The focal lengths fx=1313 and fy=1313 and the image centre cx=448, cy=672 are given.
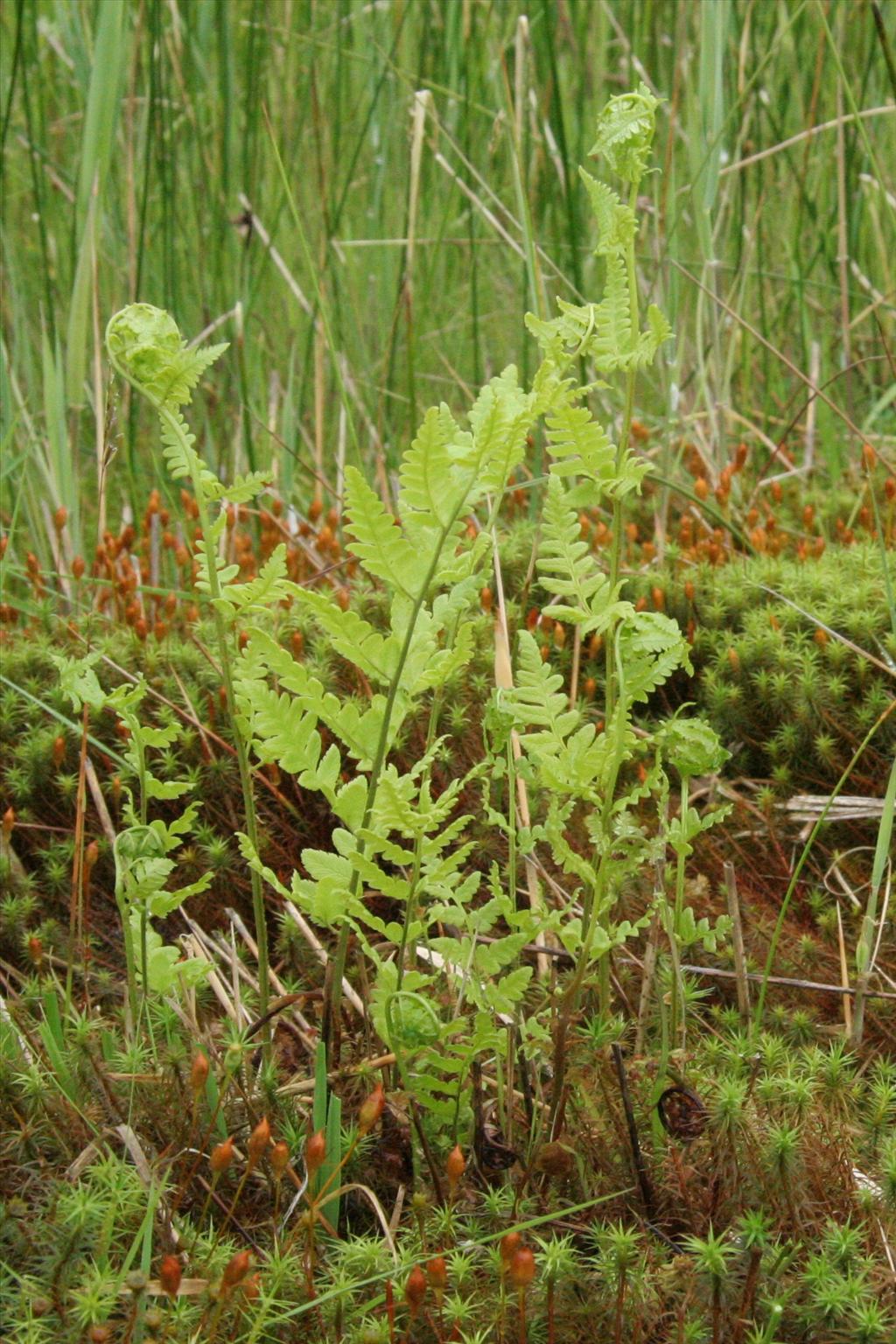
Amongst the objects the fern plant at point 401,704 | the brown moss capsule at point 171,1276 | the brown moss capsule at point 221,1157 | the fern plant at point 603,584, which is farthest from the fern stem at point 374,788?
the brown moss capsule at point 171,1276

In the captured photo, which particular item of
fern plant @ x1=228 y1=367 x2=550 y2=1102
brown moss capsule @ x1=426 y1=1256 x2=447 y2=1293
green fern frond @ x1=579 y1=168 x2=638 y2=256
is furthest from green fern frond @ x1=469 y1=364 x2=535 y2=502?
brown moss capsule @ x1=426 y1=1256 x2=447 y2=1293

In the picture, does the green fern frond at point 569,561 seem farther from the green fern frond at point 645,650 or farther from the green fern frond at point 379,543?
the green fern frond at point 379,543

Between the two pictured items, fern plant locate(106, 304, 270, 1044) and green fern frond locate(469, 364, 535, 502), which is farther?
fern plant locate(106, 304, 270, 1044)

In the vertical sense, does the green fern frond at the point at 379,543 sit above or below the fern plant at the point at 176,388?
below

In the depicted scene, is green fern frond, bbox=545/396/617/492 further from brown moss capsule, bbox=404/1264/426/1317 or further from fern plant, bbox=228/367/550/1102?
brown moss capsule, bbox=404/1264/426/1317

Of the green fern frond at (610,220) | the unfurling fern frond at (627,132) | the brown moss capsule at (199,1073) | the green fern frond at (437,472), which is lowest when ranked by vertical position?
the brown moss capsule at (199,1073)

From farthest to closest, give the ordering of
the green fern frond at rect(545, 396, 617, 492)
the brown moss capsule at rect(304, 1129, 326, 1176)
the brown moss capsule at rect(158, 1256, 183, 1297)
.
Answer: the green fern frond at rect(545, 396, 617, 492)
the brown moss capsule at rect(304, 1129, 326, 1176)
the brown moss capsule at rect(158, 1256, 183, 1297)

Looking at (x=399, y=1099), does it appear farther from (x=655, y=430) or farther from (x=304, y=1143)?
(x=655, y=430)

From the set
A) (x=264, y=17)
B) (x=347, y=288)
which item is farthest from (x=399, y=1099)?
(x=347, y=288)

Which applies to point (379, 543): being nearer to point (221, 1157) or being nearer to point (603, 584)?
point (603, 584)

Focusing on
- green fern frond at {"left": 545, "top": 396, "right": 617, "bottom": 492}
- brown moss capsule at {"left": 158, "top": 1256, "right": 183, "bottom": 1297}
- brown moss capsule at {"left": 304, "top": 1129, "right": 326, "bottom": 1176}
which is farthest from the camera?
green fern frond at {"left": 545, "top": 396, "right": 617, "bottom": 492}

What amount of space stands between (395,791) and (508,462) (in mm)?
381

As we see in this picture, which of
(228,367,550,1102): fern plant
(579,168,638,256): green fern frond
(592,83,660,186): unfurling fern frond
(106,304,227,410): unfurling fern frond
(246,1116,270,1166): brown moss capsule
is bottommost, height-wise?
(246,1116,270,1166): brown moss capsule

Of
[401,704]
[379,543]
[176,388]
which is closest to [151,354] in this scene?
[176,388]
